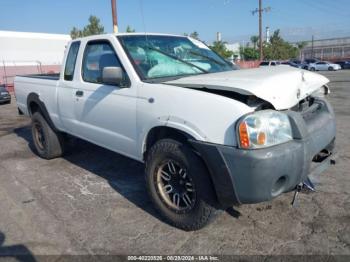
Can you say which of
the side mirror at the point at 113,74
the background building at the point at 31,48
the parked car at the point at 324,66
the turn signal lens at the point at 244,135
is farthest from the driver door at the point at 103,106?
the parked car at the point at 324,66

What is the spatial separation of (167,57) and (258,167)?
6.37 ft

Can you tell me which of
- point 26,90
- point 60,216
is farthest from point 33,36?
point 60,216

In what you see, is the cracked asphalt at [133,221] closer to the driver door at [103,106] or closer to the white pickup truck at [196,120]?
the white pickup truck at [196,120]

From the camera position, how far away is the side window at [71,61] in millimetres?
4848

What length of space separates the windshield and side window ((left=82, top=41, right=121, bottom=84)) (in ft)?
0.68

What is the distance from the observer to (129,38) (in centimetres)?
414

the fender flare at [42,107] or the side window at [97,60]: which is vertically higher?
the side window at [97,60]

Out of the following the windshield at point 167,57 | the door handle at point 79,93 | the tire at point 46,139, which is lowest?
the tire at point 46,139

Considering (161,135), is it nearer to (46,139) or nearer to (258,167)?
(258,167)

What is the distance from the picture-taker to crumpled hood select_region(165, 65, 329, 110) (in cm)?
282

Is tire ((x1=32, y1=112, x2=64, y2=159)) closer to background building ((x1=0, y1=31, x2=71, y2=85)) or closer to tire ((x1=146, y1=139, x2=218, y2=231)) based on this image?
tire ((x1=146, y1=139, x2=218, y2=231))

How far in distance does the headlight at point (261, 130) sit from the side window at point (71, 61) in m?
3.02

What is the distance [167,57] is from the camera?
4039 mm

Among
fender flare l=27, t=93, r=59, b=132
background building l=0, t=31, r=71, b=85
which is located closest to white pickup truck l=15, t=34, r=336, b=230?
fender flare l=27, t=93, r=59, b=132
